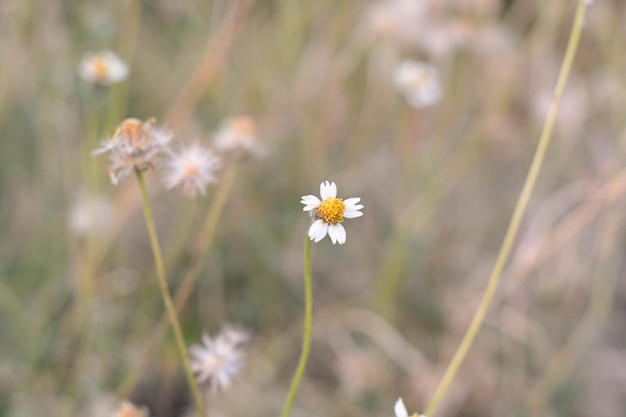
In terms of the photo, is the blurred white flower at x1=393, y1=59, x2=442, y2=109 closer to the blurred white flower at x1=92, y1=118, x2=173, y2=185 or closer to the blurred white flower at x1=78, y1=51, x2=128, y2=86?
the blurred white flower at x1=78, y1=51, x2=128, y2=86

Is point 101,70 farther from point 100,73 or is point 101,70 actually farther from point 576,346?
point 576,346

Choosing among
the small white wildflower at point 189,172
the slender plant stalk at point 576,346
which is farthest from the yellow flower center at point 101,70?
the slender plant stalk at point 576,346

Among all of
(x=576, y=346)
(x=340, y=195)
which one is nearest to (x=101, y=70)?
(x=340, y=195)

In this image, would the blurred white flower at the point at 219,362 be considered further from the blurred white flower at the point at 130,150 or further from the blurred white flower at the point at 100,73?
the blurred white flower at the point at 100,73

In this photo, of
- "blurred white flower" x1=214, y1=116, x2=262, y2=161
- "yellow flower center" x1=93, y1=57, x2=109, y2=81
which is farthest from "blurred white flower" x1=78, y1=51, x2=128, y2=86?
"blurred white flower" x1=214, y1=116, x2=262, y2=161

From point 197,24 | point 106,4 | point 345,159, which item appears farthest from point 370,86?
point 106,4

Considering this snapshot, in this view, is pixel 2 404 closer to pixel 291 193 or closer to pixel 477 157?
pixel 291 193
